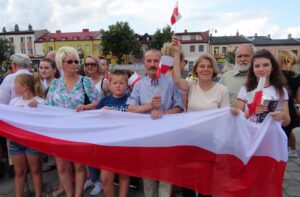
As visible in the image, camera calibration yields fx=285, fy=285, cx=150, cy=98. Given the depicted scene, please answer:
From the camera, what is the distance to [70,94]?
11.0 ft

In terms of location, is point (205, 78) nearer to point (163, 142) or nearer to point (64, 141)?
point (163, 142)

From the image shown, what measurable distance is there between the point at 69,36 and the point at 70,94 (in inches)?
2841

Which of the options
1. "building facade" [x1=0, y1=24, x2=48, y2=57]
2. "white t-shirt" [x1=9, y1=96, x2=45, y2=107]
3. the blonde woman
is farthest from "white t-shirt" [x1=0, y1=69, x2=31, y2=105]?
"building facade" [x1=0, y1=24, x2=48, y2=57]

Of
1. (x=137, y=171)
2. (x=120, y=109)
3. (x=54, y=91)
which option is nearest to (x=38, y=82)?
(x=54, y=91)

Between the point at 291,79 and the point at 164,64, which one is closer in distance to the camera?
the point at 164,64

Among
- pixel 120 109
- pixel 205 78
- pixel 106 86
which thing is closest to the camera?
pixel 205 78

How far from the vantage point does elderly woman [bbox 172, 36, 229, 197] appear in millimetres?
3006

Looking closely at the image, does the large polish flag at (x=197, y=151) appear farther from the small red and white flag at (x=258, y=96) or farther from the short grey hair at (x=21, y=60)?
the short grey hair at (x=21, y=60)

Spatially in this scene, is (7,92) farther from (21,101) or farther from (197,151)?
(197,151)

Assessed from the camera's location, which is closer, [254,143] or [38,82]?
[254,143]

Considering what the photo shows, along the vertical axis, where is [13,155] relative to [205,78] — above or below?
below

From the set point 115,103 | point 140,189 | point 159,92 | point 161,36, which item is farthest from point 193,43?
point 159,92

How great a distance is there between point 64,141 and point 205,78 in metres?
1.67

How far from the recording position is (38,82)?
11.9 ft
